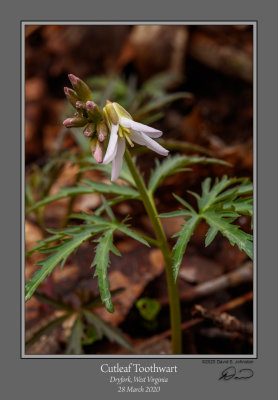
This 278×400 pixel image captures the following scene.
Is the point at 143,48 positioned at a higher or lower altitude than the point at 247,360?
higher

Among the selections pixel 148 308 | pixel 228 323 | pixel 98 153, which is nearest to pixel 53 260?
pixel 98 153

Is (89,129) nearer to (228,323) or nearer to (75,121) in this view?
(75,121)

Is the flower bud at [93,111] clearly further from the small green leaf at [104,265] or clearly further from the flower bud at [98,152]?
the small green leaf at [104,265]

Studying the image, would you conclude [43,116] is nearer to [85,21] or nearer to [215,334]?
[85,21]

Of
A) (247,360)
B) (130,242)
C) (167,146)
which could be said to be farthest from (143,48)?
(247,360)

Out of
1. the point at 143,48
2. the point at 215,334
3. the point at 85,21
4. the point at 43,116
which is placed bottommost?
the point at 215,334

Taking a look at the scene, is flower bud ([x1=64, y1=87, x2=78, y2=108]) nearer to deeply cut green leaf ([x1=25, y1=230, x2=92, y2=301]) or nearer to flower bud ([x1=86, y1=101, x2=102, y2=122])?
flower bud ([x1=86, y1=101, x2=102, y2=122])
